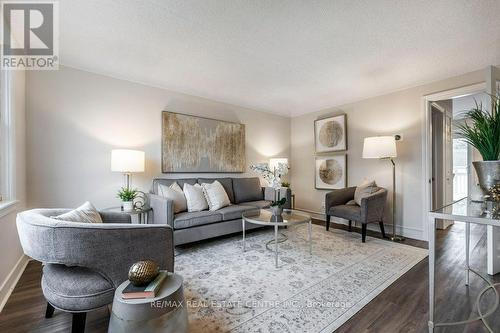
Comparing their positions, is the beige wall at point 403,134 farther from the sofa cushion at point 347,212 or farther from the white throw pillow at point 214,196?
the white throw pillow at point 214,196

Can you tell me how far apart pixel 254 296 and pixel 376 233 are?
2.73 meters

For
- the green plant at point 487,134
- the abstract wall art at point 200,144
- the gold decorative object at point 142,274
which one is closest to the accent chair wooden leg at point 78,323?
the gold decorative object at point 142,274

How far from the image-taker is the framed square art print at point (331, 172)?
427 cm

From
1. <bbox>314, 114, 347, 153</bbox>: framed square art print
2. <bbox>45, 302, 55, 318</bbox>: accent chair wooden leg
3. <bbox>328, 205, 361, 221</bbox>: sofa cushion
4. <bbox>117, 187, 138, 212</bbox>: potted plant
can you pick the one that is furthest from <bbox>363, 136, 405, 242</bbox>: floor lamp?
<bbox>45, 302, 55, 318</bbox>: accent chair wooden leg

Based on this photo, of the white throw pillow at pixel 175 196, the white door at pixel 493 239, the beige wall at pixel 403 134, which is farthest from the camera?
the beige wall at pixel 403 134

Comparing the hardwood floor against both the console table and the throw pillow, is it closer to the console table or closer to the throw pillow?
the console table

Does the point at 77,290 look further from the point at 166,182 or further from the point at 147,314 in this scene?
the point at 166,182

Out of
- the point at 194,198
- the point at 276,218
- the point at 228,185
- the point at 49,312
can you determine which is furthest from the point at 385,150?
the point at 49,312

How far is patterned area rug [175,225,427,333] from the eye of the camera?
154cm

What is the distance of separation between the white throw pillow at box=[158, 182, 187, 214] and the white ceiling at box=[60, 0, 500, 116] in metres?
1.61

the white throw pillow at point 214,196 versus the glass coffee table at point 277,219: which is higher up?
the white throw pillow at point 214,196

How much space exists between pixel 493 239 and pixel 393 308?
1470 mm

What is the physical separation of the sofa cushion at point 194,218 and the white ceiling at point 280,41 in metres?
1.93

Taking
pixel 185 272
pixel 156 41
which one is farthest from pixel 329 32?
pixel 185 272
